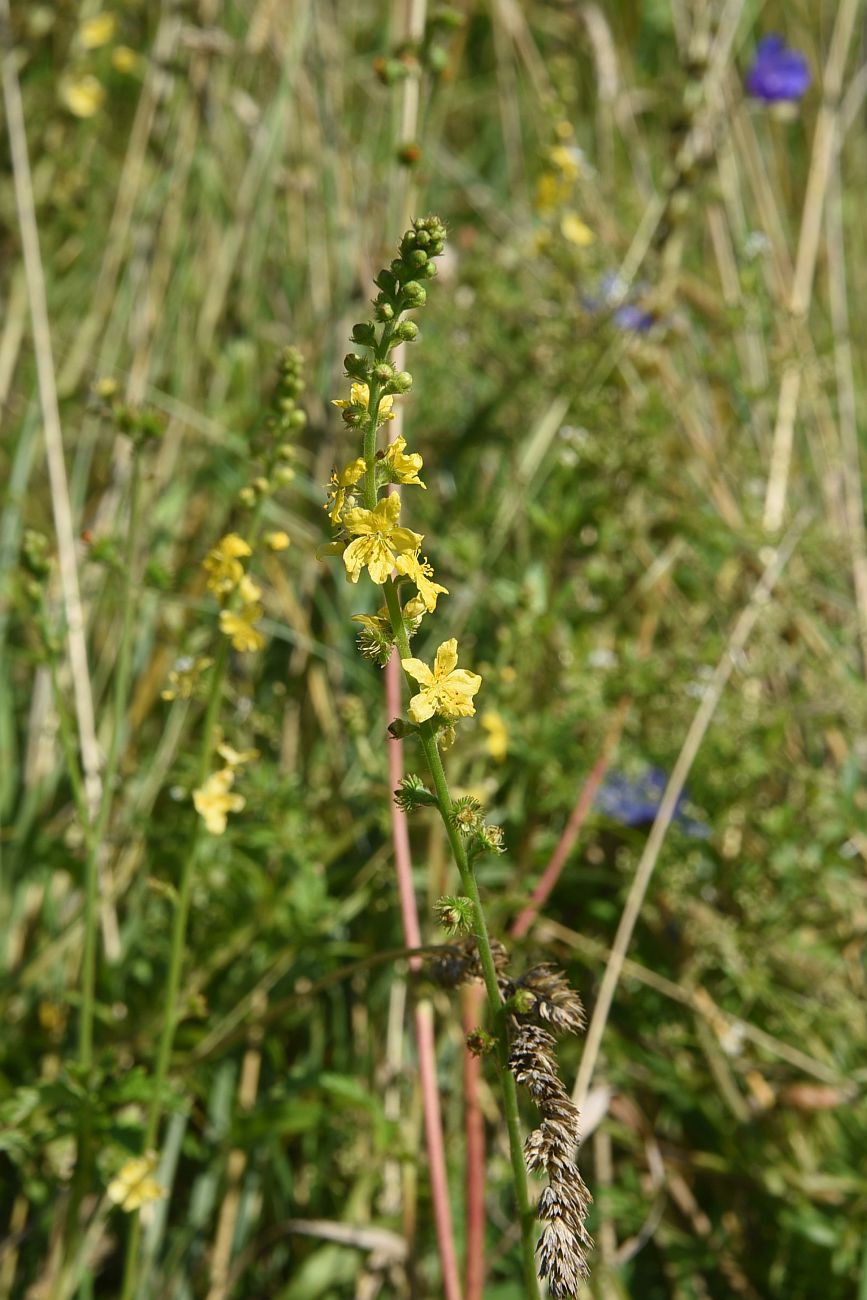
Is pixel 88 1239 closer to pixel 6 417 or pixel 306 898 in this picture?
pixel 306 898

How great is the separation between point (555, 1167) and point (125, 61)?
11.6 feet

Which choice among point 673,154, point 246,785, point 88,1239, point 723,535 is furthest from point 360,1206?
point 673,154

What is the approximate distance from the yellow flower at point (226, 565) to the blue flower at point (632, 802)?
39.2 inches

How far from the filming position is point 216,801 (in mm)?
1793

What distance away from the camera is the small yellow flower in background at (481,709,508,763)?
7.14 feet

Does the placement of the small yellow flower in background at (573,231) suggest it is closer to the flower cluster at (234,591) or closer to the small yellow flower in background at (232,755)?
the flower cluster at (234,591)

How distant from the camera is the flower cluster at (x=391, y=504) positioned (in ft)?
3.92

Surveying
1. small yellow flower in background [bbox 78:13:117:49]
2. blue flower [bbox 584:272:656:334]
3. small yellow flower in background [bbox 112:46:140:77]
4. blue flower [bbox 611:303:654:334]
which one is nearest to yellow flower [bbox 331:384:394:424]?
blue flower [bbox 584:272:656:334]

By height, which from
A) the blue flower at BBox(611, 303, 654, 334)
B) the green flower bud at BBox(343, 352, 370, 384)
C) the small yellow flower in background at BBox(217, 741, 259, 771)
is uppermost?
the blue flower at BBox(611, 303, 654, 334)

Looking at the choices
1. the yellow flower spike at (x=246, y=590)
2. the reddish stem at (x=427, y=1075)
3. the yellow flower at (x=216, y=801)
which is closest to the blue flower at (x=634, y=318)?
the reddish stem at (x=427, y=1075)

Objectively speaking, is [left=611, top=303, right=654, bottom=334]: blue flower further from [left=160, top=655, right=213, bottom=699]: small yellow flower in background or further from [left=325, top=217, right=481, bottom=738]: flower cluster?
[left=325, top=217, right=481, bottom=738]: flower cluster

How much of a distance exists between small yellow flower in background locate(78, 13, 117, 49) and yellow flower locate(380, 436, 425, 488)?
291 cm

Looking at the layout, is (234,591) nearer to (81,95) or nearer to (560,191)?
(560,191)

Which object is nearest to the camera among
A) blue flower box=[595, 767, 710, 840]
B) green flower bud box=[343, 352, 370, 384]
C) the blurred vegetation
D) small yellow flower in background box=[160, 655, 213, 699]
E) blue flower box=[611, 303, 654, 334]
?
green flower bud box=[343, 352, 370, 384]
